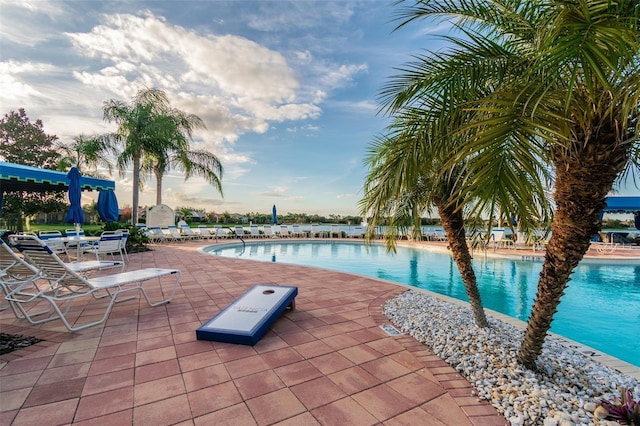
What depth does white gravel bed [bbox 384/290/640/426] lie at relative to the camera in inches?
86.4

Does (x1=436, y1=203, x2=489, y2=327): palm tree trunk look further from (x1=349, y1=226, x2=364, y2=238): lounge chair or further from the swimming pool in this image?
(x1=349, y1=226, x2=364, y2=238): lounge chair

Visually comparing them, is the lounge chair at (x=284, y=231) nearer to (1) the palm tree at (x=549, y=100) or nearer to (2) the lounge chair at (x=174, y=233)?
(2) the lounge chair at (x=174, y=233)

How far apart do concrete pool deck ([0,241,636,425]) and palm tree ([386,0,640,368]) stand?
127 cm

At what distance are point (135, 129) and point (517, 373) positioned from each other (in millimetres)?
16217

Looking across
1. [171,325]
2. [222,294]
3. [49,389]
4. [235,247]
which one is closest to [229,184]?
[235,247]

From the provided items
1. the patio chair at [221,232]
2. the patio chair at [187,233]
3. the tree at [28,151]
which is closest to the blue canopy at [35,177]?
the patio chair at [187,233]

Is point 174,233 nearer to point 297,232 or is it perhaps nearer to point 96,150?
point 96,150

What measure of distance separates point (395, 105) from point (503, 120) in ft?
4.03

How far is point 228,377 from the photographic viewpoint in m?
2.56

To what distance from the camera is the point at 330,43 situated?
413 inches

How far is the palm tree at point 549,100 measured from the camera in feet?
5.15

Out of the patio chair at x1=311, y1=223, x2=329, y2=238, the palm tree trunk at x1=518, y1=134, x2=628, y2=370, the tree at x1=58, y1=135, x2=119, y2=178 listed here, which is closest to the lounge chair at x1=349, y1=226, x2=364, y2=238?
the patio chair at x1=311, y1=223, x2=329, y2=238

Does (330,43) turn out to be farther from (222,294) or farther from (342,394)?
(342,394)

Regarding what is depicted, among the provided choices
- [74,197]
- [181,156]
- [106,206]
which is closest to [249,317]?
[74,197]
